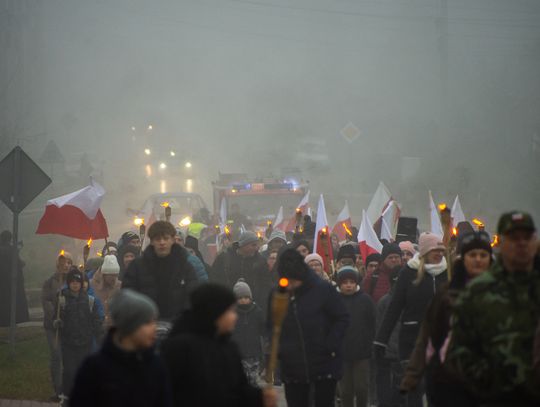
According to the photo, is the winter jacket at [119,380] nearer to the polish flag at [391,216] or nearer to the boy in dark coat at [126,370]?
the boy in dark coat at [126,370]

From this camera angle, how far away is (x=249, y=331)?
987 cm

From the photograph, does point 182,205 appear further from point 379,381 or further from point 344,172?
point 344,172

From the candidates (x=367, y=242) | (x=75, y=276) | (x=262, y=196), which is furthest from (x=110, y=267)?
(x=262, y=196)

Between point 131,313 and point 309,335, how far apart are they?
3.04 m

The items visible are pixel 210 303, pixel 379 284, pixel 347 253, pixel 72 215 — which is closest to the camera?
pixel 210 303

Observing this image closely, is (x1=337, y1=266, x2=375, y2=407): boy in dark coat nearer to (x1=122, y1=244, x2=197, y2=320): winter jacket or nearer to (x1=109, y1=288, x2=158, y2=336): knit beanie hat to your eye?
(x1=122, y1=244, x2=197, y2=320): winter jacket

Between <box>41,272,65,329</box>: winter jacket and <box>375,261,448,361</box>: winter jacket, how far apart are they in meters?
3.53

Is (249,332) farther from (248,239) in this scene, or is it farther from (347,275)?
(248,239)

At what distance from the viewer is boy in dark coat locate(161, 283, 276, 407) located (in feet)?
15.5

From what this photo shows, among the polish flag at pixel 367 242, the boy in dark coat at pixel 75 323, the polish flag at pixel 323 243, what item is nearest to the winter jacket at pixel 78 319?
the boy in dark coat at pixel 75 323

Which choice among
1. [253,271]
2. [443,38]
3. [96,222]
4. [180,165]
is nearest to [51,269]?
[96,222]

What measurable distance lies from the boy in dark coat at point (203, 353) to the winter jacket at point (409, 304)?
10.8 ft

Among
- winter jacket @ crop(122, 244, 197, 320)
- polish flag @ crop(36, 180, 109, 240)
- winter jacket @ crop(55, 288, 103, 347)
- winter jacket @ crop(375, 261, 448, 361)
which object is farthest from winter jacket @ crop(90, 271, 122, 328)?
winter jacket @ crop(375, 261, 448, 361)

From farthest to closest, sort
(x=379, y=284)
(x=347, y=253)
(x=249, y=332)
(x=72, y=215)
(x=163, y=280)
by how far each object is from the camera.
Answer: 1. (x=72, y=215)
2. (x=347, y=253)
3. (x=379, y=284)
4. (x=249, y=332)
5. (x=163, y=280)
